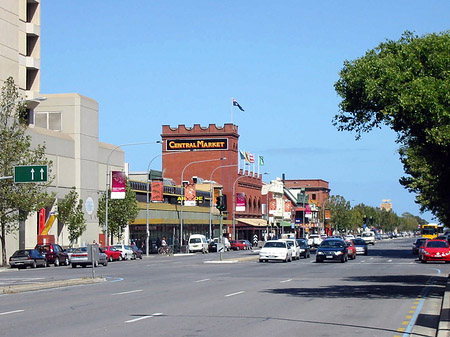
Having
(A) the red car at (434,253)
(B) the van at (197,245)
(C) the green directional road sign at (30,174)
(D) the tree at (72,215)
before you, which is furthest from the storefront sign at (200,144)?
(C) the green directional road sign at (30,174)

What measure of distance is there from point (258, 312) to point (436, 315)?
4.17 metres

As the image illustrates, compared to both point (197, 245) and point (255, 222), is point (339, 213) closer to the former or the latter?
point (255, 222)

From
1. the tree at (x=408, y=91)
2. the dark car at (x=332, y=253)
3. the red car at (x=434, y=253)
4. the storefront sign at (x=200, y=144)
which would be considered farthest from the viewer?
the storefront sign at (x=200, y=144)

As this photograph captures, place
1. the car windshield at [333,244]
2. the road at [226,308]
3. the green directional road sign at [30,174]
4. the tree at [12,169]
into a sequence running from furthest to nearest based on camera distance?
the car windshield at [333,244] < the tree at [12,169] < the green directional road sign at [30,174] < the road at [226,308]

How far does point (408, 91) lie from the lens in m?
21.8

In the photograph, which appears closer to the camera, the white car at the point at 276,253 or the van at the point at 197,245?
the white car at the point at 276,253

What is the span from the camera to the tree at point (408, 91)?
21.5 m

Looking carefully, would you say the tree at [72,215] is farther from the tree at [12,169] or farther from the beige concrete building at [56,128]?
the tree at [12,169]

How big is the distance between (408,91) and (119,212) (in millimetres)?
55326

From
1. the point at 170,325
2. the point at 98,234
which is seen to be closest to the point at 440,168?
the point at 170,325

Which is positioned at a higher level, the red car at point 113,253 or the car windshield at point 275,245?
the car windshield at point 275,245

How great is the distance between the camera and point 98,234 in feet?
254

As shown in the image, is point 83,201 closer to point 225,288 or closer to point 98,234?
point 98,234

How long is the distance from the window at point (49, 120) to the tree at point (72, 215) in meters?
8.37
